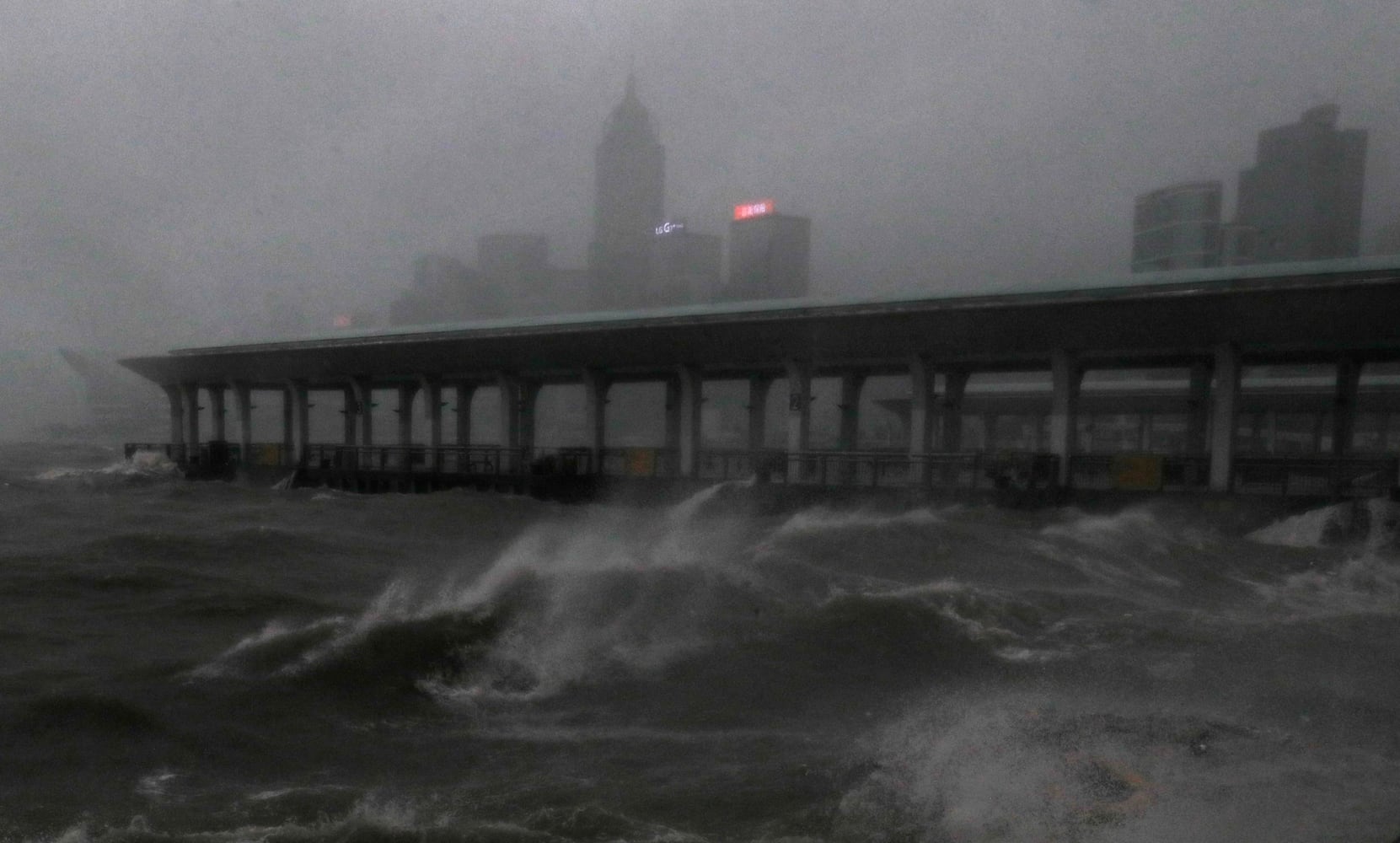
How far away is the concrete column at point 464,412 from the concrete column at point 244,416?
1249cm

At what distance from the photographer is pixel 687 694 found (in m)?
9.52

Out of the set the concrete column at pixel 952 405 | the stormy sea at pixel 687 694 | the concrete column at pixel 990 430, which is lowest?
the concrete column at pixel 990 430

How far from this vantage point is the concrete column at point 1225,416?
27.9m

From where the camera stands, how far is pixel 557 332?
35000 millimetres

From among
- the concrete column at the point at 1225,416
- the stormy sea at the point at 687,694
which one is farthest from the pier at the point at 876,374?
the stormy sea at the point at 687,694

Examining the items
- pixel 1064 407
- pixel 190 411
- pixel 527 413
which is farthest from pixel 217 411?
pixel 1064 407

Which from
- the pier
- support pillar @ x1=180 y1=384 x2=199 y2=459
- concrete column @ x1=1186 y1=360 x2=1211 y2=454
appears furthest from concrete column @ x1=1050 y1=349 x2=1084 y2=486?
support pillar @ x1=180 y1=384 x2=199 y2=459

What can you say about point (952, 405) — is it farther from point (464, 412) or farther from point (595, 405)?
point (464, 412)

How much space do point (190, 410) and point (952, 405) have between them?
43319 mm

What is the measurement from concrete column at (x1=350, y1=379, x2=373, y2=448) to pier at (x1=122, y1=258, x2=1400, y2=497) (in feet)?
0.42

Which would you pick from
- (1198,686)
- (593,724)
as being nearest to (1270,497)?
(1198,686)

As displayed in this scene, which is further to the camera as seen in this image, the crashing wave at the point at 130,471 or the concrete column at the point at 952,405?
the crashing wave at the point at 130,471

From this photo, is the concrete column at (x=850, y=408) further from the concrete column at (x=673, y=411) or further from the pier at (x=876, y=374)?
the concrete column at (x=673, y=411)

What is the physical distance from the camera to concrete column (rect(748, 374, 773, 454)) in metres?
38.0
